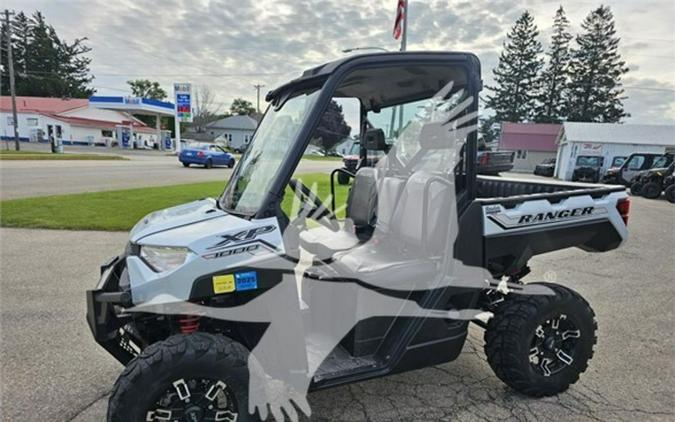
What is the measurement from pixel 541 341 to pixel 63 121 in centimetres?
5296

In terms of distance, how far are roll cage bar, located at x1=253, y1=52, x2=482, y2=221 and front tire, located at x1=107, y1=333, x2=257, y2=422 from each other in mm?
759

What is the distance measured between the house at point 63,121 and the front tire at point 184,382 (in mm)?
48381

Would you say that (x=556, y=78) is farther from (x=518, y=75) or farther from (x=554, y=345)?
(x=554, y=345)

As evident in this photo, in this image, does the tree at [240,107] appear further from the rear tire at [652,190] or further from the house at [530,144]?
the rear tire at [652,190]

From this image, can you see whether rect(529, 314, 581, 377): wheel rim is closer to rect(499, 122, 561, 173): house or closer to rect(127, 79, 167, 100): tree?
rect(499, 122, 561, 173): house

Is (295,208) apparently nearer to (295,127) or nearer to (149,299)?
(295,127)

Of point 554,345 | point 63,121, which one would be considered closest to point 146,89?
point 63,121

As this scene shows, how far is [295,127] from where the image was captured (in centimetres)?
243

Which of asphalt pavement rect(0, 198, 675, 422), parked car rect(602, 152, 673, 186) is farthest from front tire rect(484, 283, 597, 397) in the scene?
parked car rect(602, 152, 673, 186)

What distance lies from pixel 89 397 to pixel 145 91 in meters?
79.9

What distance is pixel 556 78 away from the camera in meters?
52.3

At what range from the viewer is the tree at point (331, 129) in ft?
8.07

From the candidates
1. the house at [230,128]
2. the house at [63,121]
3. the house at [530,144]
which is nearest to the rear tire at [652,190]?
the house at [530,144]

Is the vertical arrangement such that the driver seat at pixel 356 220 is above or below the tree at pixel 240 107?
below
